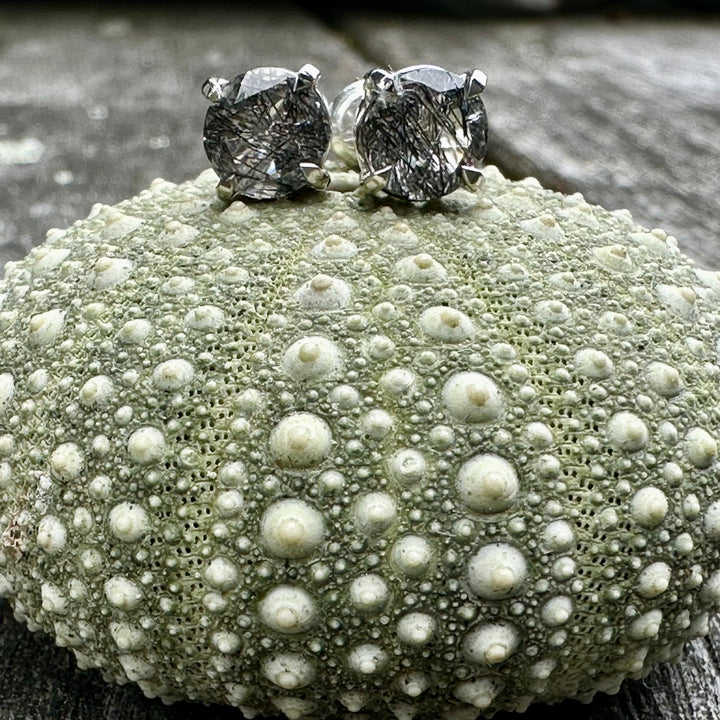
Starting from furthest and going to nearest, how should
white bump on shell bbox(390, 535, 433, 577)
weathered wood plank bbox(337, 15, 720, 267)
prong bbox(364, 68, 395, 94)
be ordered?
weathered wood plank bbox(337, 15, 720, 267)
prong bbox(364, 68, 395, 94)
white bump on shell bbox(390, 535, 433, 577)

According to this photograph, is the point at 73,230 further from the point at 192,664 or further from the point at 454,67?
the point at 454,67

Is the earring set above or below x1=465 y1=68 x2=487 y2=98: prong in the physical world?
below

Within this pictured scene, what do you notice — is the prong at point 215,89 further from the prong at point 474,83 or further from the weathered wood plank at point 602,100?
the weathered wood plank at point 602,100

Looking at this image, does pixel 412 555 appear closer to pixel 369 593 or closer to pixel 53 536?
pixel 369 593

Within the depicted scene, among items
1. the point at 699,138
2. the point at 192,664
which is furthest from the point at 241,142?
the point at 699,138

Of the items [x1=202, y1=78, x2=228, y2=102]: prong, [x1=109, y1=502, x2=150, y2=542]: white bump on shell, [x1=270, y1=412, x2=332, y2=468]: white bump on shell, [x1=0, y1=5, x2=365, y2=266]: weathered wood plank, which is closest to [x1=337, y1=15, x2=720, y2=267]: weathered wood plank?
[x1=0, y1=5, x2=365, y2=266]: weathered wood plank

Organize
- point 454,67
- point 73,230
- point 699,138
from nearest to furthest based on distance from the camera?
1. point 73,230
2. point 699,138
3. point 454,67

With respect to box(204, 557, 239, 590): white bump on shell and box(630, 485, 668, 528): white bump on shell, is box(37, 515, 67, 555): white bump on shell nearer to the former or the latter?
box(204, 557, 239, 590): white bump on shell
